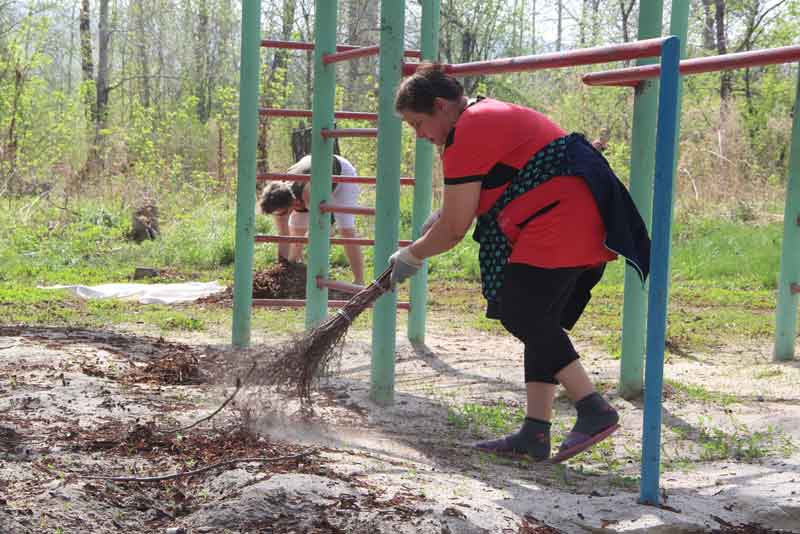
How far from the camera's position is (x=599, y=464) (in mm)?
3545

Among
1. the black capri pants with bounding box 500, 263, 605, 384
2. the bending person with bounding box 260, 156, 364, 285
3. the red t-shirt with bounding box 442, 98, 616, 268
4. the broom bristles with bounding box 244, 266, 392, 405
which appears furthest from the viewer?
the bending person with bounding box 260, 156, 364, 285

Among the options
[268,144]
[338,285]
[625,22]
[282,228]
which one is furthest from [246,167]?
[625,22]

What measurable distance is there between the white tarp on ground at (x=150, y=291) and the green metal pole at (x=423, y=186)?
2726 mm

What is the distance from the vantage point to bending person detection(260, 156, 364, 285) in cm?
692

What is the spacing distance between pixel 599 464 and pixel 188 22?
2750 cm

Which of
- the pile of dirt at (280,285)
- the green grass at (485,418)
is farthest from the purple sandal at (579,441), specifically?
the pile of dirt at (280,285)

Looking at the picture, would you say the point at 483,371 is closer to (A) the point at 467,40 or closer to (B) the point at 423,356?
(B) the point at 423,356

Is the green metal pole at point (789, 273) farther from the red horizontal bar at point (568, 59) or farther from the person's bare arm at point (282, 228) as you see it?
the person's bare arm at point (282, 228)

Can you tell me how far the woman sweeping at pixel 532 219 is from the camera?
10.3ft

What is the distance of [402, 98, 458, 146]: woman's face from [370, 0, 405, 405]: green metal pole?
2.55 ft

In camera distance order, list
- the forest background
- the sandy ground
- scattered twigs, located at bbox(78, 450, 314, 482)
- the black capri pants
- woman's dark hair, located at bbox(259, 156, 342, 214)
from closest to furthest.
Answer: the sandy ground → scattered twigs, located at bbox(78, 450, 314, 482) → the black capri pants → woman's dark hair, located at bbox(259, 156, 342, 214) → the forest background

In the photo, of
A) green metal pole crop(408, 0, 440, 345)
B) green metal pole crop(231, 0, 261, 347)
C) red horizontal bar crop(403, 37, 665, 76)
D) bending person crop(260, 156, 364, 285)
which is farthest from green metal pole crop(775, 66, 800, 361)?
green metal pole crop(231, 0, 261, 347)

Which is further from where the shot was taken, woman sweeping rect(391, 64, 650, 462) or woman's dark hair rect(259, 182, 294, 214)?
woman's dark hair rect(259, 182, 294, 214)

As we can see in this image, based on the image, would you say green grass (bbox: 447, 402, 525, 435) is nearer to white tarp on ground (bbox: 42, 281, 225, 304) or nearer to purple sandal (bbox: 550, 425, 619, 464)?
purple sandal (bbox: 550, 425, 619, 464)
